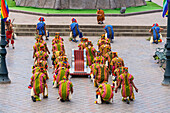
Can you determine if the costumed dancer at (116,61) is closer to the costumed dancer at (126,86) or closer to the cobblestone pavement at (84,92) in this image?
the cobblestone pavement at (84,92)

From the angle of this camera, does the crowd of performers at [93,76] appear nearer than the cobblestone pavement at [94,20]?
Yes

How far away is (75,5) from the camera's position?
37188 millimetres

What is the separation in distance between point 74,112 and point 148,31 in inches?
649

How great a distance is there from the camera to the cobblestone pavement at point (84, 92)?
15.3 metres

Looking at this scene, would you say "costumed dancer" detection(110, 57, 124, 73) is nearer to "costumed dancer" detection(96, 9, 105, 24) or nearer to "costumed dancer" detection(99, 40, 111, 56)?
"costumed dancer" detection(99, 40, 111, 56)

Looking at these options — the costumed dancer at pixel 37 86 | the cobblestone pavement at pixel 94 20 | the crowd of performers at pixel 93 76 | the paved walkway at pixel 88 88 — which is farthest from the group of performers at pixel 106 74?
the cobblestone pavement at pixel 94 20

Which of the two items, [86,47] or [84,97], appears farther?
[86,47]

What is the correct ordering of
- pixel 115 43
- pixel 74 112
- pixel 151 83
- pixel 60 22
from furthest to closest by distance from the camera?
1. pixel 60 22
2. pixel 115 43
3. pixel 151 83
4. pixel 74 112

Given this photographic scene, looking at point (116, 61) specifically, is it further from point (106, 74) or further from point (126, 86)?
point (126, 86)

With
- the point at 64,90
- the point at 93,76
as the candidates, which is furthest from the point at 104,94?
the point at 93,76

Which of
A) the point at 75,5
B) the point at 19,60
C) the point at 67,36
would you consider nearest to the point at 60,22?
the point at 67,36

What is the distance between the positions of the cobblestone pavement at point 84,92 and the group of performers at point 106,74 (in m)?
0.31

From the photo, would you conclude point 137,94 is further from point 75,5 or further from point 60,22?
point 75,5

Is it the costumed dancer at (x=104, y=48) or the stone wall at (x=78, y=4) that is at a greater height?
the stone wall at (x=78, y=4)
